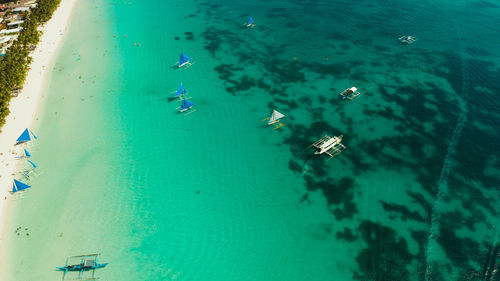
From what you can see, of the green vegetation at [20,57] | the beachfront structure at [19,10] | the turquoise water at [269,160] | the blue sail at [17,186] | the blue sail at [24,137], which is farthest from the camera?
the beachfront structure at [19,10]

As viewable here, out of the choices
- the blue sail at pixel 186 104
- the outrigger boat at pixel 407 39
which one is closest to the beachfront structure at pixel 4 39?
the blue sail at pixel 186 104

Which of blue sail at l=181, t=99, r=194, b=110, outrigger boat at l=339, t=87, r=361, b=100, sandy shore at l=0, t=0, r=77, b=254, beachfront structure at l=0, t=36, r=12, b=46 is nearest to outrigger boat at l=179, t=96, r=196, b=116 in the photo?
blue sail at l=181, t=99, r=194, b=110

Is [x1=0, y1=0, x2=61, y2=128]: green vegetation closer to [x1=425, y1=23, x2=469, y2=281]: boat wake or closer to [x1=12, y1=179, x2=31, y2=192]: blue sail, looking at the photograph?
[x1=12, y1=179, x2=31, y2=192]: blue sail

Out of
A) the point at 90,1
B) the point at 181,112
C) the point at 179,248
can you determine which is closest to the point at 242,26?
the point at 181,112

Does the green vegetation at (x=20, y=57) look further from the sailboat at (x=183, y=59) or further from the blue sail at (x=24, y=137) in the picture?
the sailboat at (x=183, y=59)

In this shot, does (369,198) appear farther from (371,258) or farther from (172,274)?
(172,274)

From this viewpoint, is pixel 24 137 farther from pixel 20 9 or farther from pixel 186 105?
pixel 20 9

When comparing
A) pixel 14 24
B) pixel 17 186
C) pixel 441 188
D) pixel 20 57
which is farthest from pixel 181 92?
pixel 14 24
